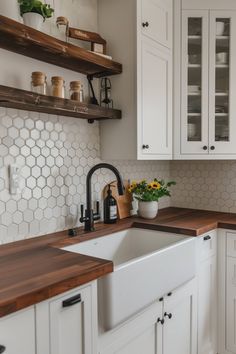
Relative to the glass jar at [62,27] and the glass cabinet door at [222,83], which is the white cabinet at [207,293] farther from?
the glass jar at [62,27]

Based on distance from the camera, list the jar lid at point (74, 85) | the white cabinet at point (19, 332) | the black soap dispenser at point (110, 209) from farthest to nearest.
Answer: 1. the black soap dispenser at point (110, 209)
2. the jar lid at point (74, 85)
3. the white cabinet at point (19, 332)

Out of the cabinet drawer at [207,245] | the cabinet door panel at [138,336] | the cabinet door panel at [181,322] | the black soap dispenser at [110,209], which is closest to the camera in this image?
the cabinet door panel at [138,336]

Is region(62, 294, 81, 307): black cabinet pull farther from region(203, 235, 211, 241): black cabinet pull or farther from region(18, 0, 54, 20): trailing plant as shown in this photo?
region(18, 0, 54, 20): trailing plant

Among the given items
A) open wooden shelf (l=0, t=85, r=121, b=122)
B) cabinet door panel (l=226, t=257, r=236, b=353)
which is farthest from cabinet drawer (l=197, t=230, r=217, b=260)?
open wooden shelf (l=0, t=85, r=121, b=122)

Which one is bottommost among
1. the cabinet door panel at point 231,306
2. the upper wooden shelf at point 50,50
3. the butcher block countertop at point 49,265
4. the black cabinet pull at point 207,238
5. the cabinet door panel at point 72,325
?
the cabinet door panel at point 231,306

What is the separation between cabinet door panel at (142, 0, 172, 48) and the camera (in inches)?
76.4

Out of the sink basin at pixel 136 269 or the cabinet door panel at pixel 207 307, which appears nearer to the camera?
the sink basin at pixel 136 269

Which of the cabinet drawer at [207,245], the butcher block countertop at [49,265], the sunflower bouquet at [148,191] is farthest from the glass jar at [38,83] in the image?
the cabinet drawer at [207,245]

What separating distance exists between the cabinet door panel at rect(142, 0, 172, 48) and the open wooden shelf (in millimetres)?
576

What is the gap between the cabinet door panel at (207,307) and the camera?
1.92m

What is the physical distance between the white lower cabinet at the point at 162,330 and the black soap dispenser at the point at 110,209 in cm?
59

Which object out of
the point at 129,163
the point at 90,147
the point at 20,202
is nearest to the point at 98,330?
the point at 20,202

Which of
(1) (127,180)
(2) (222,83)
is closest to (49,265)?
(1) (127,180)

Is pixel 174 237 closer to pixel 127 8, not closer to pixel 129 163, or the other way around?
pixel 129 163
